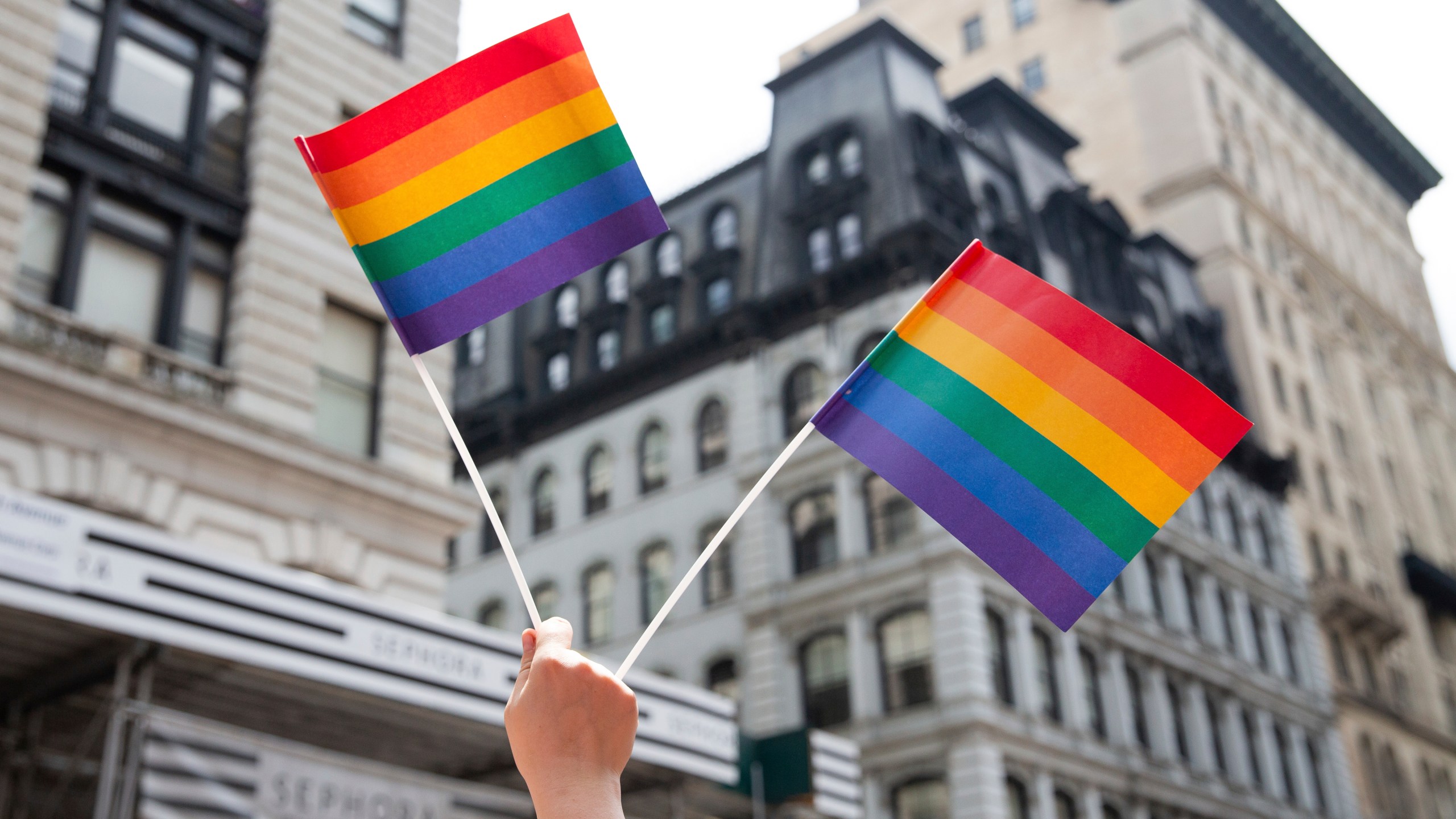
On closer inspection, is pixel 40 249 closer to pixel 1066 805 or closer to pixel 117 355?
pixel 117 355

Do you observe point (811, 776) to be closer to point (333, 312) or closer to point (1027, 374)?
point (333, 312)

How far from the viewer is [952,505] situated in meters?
5.91

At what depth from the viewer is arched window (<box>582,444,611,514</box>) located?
40.9 metres

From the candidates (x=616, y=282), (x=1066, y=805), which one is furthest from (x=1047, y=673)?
(x=616, y=282)

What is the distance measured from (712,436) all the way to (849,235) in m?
6.68

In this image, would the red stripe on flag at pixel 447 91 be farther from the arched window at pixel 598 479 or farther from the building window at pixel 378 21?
the arched window at pixel 598 479

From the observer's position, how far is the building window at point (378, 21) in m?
21.3

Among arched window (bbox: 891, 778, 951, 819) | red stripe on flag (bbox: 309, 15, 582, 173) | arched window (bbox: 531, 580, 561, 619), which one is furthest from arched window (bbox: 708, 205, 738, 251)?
red stripe on flag (bbox: 309, 15, 582, 173)

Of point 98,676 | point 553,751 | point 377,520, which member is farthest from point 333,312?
point 553,751

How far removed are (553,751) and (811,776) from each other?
53.6 ft

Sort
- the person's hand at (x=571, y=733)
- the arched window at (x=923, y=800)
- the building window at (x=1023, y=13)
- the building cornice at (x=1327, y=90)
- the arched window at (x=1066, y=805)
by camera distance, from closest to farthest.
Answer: the person's hand at (x=571, y=733) < the arched window at (x=923, y=800) < the arched window at (x=1066, y=805) < the building window at (x=1023, y=13) < the building cornice at (x=1327, y=90)

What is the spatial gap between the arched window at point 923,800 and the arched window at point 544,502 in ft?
48.0

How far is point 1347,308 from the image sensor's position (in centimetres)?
6103

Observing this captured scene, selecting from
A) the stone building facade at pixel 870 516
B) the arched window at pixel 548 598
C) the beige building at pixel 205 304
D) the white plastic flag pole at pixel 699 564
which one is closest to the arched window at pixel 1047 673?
the stone building facade at pixel 870 516
